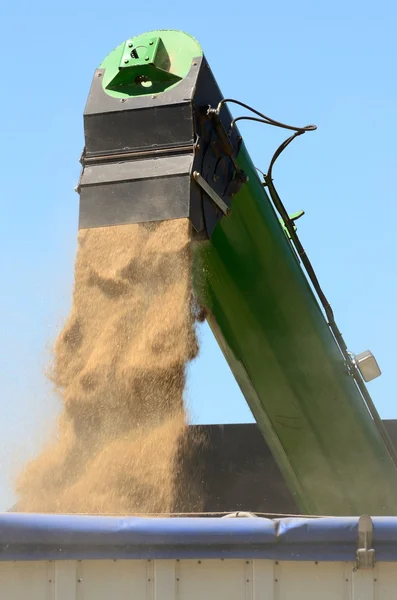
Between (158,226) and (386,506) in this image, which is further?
(386,506)

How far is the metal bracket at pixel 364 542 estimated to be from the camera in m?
3.39

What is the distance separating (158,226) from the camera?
470cm

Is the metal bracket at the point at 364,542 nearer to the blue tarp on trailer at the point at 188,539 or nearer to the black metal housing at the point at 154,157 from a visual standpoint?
the blue tarp on trailer at the point at 188,539

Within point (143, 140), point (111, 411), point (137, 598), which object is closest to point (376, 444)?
point (111, 411)

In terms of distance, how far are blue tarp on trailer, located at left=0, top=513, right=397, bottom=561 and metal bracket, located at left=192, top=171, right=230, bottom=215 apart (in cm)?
178

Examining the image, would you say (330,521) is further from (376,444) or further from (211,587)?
(376,444)

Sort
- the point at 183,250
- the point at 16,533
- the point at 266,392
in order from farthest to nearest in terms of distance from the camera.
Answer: the point at 266,392, the point at 183,250, the point at 16,533

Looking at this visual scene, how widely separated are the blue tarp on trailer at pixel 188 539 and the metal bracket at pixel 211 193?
5.82 ft

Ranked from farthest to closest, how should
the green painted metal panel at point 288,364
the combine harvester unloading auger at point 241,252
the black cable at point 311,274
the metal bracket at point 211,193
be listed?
the black cable at point 311,274
the green painted metal panel at point 288,364
the combine harvester unloading auger at point 241,252
the metal bracket at point 211,193

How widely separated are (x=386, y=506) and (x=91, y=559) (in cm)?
280

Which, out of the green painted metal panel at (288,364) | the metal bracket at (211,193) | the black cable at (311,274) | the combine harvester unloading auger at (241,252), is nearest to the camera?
the metal bracket at (211,193)

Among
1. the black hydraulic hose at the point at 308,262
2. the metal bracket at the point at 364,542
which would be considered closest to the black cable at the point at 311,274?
the black hydraulic hose at the point at 308,262

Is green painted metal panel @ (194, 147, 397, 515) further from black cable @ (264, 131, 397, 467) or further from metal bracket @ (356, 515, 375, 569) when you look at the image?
metal bracket @ (356, 515, 375, 569)

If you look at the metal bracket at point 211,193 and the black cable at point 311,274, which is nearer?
the metal bracket at point 211,193
